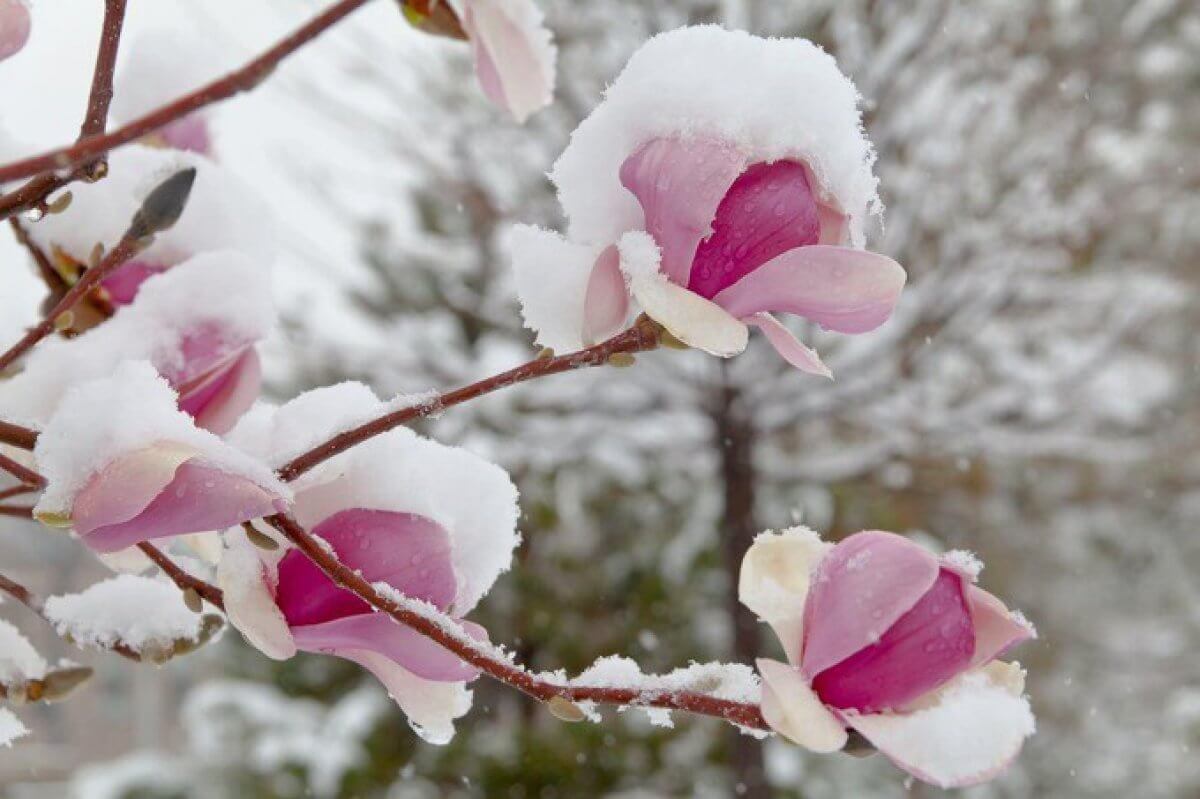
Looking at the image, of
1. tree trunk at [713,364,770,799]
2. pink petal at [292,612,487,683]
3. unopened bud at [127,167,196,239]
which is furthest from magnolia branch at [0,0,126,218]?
tree trunk at [713,364,770,799]

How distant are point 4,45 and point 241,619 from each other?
155 millimetres

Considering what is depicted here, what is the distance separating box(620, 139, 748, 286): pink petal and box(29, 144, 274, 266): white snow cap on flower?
0.16m

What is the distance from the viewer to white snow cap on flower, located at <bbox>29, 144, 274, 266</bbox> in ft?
1.25

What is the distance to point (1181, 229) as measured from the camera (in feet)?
8.20

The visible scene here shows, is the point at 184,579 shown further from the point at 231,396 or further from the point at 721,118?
the point at 721,118

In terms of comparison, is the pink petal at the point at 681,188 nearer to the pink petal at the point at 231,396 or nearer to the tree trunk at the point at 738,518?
the pink petal at the point at 231,396

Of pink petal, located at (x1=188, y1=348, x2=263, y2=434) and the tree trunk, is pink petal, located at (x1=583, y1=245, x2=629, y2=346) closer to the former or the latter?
pink petal, located at (x1=188, y1=348, x2=263, y2=434)

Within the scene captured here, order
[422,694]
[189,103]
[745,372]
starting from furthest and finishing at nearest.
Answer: [745,372] → [422,694] → [189,103]

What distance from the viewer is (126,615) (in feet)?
1.10

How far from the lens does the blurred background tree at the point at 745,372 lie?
2.08 m

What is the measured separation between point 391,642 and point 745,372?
1.89m

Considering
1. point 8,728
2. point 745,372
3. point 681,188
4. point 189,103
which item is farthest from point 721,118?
point 745,372

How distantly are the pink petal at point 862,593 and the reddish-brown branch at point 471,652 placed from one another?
24 mm

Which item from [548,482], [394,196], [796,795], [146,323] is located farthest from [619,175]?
[394,196]
